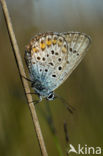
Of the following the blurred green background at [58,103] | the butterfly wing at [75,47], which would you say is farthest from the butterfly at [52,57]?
the blurred green background at [58,103]

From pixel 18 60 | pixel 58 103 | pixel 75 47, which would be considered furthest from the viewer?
pixel 58 103

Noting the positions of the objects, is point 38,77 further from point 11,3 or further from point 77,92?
point 11,3

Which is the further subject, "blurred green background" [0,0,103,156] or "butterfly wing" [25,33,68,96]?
"blurred green background" [0,0,103,156]

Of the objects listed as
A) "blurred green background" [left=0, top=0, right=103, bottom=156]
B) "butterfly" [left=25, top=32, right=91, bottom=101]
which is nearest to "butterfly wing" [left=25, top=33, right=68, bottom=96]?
"butterfly" [left=25, top=32, right=91, bottom=101]

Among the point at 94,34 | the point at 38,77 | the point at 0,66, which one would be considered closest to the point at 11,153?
the point at 38,77

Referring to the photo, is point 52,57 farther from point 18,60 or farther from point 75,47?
point 18,60

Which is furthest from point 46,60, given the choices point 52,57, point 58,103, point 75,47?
point 58,103

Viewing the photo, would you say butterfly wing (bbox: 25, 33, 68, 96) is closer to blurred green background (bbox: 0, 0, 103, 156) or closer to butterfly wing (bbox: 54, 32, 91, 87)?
butterfly wing (bbox: 54, 32, 91, 87)

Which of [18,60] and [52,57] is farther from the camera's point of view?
[52,57]

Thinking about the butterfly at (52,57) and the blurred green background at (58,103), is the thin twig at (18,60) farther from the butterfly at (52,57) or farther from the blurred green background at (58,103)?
the blurred green background at (58,103)
